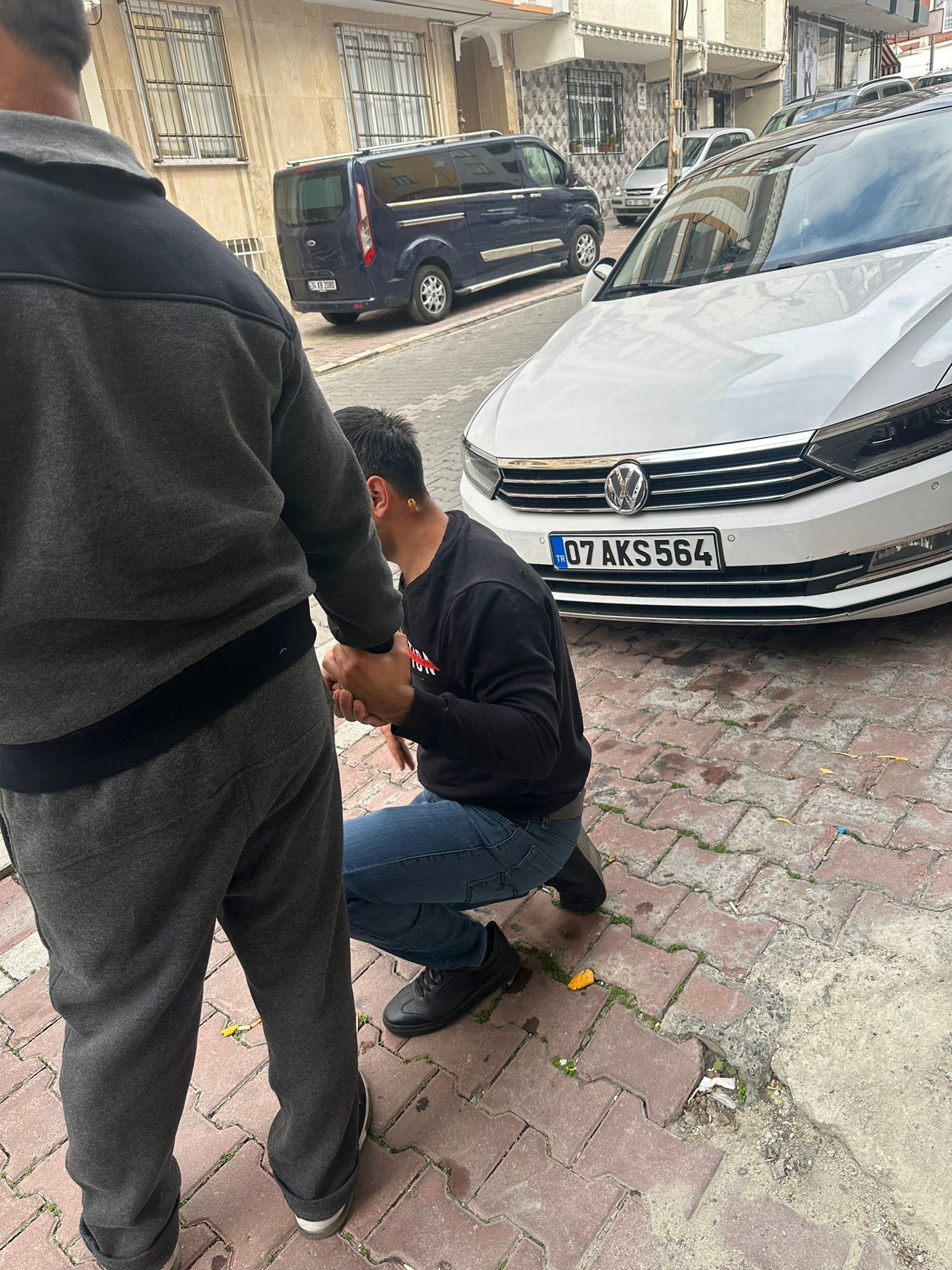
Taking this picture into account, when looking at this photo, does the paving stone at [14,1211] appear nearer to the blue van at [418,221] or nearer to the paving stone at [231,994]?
the paving stone at [231,994]

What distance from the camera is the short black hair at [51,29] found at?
108cm

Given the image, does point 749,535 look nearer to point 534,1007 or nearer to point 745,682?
point 745,682

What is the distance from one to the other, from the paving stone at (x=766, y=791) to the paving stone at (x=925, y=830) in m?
0.29

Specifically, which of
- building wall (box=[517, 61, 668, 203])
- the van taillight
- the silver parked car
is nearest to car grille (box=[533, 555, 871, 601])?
the van taillight

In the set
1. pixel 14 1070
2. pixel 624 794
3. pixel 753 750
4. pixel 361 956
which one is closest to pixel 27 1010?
pixel 14 1070

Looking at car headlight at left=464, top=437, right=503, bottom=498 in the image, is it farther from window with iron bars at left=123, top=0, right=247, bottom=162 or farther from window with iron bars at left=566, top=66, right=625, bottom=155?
window with iron bars at left=566, top=66, right=625, bottom=155

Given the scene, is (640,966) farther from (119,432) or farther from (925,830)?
(119,432)

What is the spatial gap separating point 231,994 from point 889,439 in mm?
2560

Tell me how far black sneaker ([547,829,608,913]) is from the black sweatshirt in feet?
0.87

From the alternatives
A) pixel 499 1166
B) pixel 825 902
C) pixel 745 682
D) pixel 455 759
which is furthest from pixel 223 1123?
pixel 745 682

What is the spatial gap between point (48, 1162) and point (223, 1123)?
394 mm

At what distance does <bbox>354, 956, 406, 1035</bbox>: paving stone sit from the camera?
7.64 feet

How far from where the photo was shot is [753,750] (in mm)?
3016

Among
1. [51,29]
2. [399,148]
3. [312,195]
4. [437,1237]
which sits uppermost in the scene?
[399,148]
